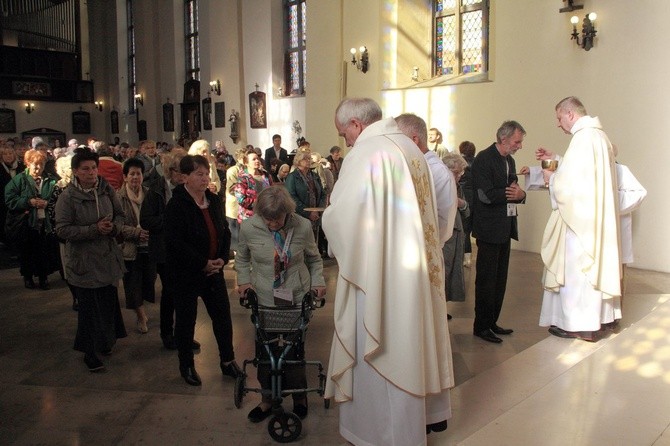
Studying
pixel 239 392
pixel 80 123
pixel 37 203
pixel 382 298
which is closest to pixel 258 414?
pixel 239 392

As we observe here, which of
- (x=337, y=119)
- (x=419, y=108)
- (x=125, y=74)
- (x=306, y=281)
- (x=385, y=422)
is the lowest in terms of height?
(x=385, y=422)

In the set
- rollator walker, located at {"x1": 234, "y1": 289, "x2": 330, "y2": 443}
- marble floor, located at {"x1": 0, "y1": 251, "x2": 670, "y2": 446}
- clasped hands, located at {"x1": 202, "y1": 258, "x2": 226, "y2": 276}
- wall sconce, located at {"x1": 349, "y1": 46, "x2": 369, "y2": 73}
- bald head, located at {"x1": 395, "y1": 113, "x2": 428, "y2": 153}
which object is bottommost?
marble floor, located at {"x1": 0, "y1": 251, "x2": 670, "y2": 446}

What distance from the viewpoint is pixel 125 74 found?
26906 millimetres

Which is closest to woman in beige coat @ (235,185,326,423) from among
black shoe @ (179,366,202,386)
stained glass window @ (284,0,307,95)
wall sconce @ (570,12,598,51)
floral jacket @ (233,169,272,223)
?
black shoe @ (179,366,202,386)

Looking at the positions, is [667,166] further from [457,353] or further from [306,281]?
[306,281]

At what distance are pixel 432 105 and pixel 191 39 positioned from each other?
44.7ft

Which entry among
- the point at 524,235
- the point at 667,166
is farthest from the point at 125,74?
the point at 667,166

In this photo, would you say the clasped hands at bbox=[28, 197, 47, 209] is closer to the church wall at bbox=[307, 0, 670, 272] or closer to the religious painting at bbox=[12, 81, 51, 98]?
the church wall at bbox=[307, 0, 670, 272]

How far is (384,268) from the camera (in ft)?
10.0

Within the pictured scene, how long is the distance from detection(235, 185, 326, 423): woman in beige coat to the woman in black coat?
14.5 inches

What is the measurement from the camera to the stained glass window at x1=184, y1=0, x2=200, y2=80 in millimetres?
22016

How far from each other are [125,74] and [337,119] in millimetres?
25924

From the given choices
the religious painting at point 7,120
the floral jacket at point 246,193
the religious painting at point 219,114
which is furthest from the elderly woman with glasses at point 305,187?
the religious painting at point 7,120

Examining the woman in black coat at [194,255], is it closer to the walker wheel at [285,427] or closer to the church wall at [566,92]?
the walker wheel at [285,427]
